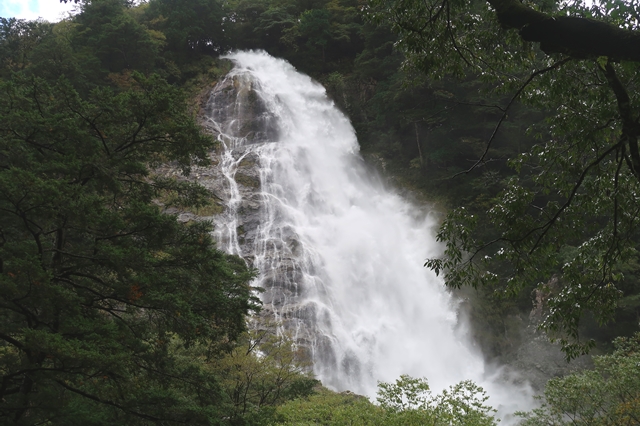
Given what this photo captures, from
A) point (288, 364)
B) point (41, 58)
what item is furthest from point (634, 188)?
point (41, 58)

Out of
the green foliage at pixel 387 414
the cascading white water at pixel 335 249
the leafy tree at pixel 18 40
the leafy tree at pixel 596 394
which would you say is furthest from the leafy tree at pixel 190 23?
the leafy tree at pixel 596 394

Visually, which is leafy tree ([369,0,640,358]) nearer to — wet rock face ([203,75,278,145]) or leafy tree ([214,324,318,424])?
leafy tree ([214,324,318,424])

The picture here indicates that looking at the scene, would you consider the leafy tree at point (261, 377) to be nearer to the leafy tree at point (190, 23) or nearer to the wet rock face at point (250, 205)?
the wet rock face at point (250, 205)

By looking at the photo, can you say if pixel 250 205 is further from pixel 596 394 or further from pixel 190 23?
pixel 190 23

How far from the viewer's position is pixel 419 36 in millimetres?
5738

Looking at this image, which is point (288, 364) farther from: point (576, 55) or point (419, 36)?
point (576, 55)

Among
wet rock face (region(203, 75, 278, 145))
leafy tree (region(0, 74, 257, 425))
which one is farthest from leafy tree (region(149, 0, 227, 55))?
leafy tree (region(0, 74, 257, 425))

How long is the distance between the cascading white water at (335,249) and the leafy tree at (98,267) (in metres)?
9.68

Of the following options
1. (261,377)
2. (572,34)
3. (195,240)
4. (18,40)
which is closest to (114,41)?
(18,40)

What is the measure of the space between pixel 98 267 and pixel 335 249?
46.1ft

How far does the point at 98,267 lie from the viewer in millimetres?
7043

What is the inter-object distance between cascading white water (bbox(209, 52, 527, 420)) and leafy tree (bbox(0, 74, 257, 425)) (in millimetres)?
9683

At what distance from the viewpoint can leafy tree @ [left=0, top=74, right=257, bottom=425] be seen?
541 centimetres

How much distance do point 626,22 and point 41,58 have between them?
23937mm
